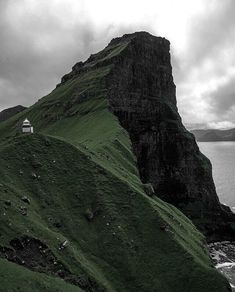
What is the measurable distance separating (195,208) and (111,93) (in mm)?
58194

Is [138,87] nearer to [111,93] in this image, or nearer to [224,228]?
[111,93]

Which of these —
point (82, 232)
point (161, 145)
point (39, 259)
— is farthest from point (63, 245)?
point (161, 145)

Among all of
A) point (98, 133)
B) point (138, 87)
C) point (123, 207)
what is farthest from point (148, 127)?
point (123, 207)

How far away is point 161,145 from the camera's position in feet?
536

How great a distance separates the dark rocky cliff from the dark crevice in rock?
93.9 meters

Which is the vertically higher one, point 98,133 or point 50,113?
point 50,113

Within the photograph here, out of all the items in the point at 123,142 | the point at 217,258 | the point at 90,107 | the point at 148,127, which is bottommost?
the point at 217,258

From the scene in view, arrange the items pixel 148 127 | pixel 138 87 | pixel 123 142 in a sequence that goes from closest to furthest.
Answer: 1. pixel 123 142
2. pixel 148 127
3. pixel 138 87

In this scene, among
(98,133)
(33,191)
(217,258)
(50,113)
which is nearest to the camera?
(33,191)

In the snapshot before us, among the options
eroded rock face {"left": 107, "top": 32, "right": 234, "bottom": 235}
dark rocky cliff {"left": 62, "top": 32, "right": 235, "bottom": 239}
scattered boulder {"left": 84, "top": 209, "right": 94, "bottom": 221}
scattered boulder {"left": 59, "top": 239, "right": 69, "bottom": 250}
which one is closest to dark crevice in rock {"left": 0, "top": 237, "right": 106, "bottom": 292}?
scattered boulder {"left": 59, "top": 239, "right": 69, "bottom": 250}

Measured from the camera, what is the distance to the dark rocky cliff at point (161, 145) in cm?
15175

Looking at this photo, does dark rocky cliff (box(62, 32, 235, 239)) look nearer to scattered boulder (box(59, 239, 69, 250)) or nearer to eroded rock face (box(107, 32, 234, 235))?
eroded rock face (box(107, 32, 234, 235))

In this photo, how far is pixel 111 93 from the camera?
563ft

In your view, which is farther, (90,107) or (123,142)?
(90,107)
